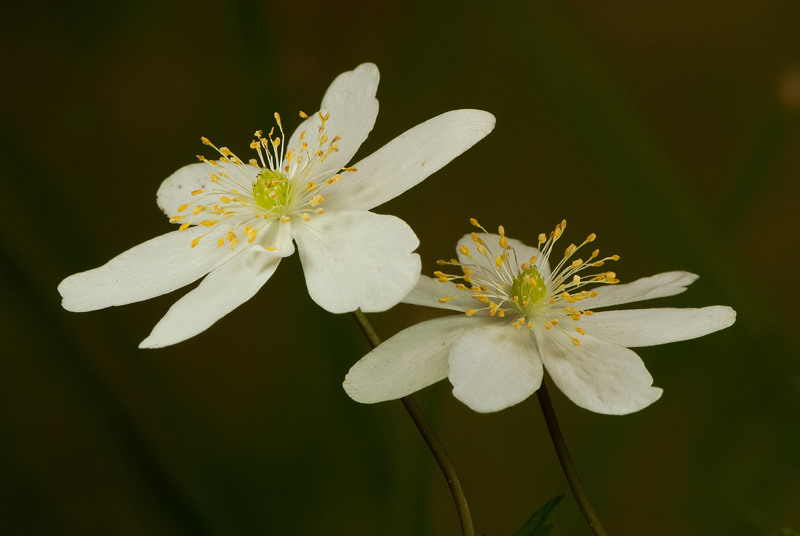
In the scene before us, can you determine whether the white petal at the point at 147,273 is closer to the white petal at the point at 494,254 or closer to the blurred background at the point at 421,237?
the white petal at the point at 494,254

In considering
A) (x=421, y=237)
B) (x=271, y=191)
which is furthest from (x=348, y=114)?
(x=421, y=237)

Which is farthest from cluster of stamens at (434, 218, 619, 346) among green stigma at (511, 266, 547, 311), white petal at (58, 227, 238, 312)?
white petal at (58, 227, 238, 312)

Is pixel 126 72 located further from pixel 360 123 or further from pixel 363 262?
pixel 363 262

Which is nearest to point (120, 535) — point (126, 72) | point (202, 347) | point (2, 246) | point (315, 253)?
point (202, 347)

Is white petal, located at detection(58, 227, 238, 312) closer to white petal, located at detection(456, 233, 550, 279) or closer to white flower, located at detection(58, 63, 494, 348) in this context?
white flower, located at detection(58, 63, 494, 348)

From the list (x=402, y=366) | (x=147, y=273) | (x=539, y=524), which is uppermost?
(x=147, y=273)

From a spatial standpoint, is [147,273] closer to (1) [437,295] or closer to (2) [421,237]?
(1) [437,295]
